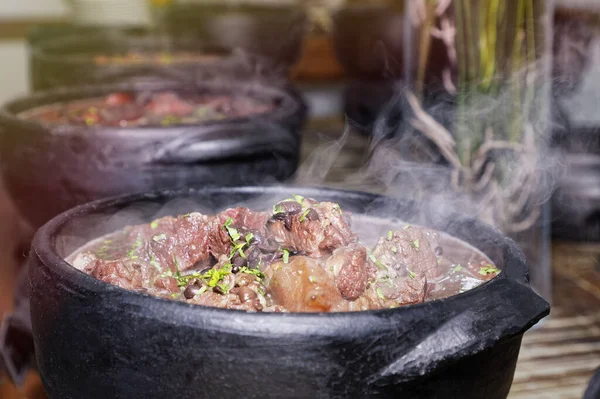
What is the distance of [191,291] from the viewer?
1488 millimetres

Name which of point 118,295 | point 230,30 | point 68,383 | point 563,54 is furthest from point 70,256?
point 230,30

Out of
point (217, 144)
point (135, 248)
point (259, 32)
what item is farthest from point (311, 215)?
point (259, 32)

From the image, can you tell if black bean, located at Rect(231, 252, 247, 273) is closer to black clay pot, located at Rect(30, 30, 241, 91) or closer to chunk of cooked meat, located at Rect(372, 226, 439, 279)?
chunk of cooked meat, located at Rect(372, 226, 439, 279)

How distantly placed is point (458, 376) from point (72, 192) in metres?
1.70

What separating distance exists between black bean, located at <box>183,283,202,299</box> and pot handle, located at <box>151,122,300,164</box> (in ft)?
3.42

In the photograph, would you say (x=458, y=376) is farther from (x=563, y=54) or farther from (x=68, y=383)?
(x=563, y=54)

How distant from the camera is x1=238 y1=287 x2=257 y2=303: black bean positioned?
1426 millimetres

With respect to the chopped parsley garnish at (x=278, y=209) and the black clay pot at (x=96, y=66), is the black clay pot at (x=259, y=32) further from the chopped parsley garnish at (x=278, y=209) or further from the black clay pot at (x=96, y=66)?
the chopped parsley garnish at (x=278, y=209)

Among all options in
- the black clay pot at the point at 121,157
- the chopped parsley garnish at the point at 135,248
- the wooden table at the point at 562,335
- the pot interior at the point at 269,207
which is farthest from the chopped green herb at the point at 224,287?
the wooden table at the point at 562,335

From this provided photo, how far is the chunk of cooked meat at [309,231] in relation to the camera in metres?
1.63

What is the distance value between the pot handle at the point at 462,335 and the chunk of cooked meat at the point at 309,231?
16.3 inches

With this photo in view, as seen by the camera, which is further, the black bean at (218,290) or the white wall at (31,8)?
the white wall at (31,8)

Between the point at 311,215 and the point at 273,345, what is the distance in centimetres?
49

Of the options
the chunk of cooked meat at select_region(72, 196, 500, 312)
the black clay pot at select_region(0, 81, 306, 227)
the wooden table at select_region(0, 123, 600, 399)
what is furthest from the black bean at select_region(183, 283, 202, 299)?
the wooden table at select_region(0, 123, 600, 399)
